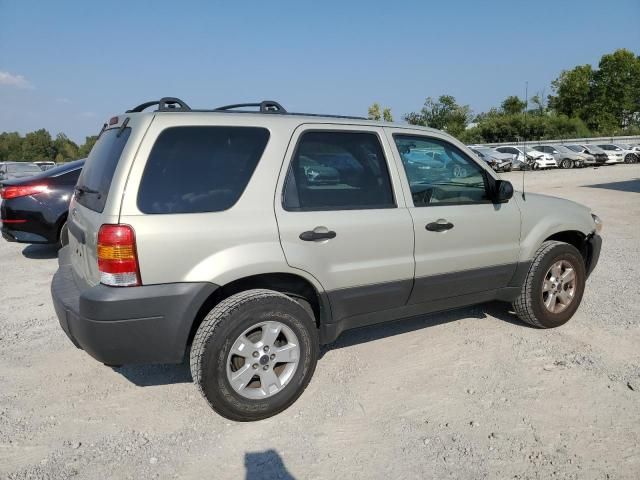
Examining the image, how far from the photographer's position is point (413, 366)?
3.61 meters

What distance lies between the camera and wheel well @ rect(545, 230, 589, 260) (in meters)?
4.40

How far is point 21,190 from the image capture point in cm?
672

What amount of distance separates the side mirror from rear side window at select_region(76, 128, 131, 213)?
2652 millimetres

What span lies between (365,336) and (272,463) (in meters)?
1.78

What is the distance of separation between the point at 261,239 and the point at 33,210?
206 inches

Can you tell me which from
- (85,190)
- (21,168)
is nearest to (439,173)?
(85,190)

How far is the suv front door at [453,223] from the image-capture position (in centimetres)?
348

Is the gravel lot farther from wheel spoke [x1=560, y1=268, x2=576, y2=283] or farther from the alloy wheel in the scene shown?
wheel spoke [x1=560, y1=268, x2=576, y2=283]

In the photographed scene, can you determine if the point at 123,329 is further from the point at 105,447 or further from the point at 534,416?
the point at 534,416

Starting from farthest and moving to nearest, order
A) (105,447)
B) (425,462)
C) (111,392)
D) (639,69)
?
(639,69) < (111,392) < (105,447) < (425,462)

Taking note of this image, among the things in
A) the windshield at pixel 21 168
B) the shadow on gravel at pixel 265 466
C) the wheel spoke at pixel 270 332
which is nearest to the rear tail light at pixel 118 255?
the wheel spoke at pixel 270 332

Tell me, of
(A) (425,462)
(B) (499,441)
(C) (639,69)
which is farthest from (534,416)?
(C) (639,69)

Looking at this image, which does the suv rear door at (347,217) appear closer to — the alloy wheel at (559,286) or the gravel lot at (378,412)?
the gravel lot at (378,412)

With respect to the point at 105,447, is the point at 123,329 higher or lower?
higher
